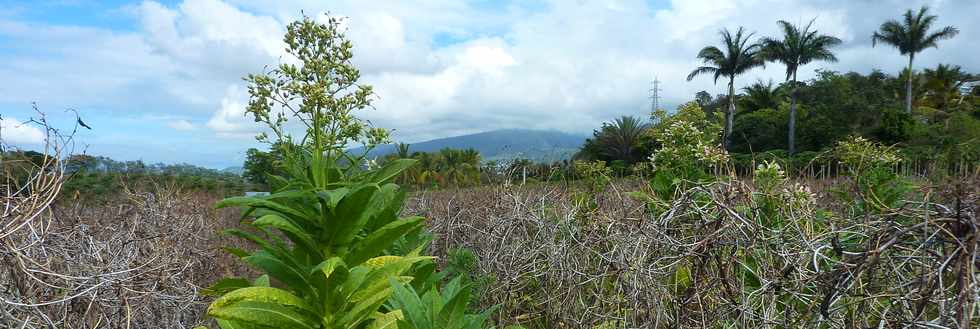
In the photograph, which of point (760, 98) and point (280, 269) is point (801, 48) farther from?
point (280, 269)

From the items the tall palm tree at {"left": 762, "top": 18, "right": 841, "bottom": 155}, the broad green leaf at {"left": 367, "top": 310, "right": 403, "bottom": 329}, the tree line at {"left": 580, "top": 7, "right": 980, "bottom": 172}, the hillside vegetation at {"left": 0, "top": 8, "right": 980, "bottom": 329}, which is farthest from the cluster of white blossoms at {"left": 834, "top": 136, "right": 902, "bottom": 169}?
the tall palm tree at {"left": 762, "top": 18, "right": 841, "bottom": 155}

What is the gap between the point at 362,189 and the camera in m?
2.77

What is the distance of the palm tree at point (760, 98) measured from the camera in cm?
5103

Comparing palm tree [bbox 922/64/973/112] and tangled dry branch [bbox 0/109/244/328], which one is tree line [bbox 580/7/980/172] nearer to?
palm tree [bbox 922/64/973/112]

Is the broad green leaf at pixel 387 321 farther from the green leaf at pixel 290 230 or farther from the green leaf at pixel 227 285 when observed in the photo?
the green leaf at pixel 227 285

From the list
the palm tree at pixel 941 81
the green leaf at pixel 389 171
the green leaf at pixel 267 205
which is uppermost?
the palm tree at pixel 941 81

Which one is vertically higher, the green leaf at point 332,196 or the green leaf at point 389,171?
the green leaf at point 389,171

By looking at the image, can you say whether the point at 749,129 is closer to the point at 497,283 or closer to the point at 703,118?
the point at 703,118

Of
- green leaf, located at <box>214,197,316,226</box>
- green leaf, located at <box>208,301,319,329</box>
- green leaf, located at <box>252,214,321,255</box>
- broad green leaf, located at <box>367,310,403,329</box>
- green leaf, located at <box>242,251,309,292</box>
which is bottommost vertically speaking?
broad green leaf, located at <box>367,310,403,329</box>

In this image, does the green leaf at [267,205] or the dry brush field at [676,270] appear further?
the green leaf at [267,205]

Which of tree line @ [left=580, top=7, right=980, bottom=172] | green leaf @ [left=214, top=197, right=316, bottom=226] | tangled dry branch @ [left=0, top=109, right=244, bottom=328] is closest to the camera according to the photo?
tangled dry branch @ [left=0, top=109, right=244, bottom=328]

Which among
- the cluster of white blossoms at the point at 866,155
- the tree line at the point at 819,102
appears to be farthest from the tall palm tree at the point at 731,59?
the cluster of white blossoms at the point at 866,155

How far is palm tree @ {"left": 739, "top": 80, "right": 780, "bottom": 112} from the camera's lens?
51.0m

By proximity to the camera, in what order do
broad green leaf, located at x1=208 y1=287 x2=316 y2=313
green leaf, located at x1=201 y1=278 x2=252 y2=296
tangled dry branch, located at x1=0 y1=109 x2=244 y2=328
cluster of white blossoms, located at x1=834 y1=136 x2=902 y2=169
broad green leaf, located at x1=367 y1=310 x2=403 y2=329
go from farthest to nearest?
cluster of white blossoms, located at x1=834 y1=136 x2=902 y2=169, green leaf, located at x1=201 y1=278 x2=252 y2=296, broad green leaf, located at x1=367 y1=310 x2=403 y2=329, broad green leaf, located at x1=208 y1=287 x2=316 y2=313, tangled dry branch, located at x1=0 y1=109 x2=244 y2=328
